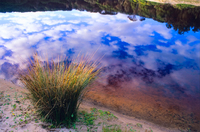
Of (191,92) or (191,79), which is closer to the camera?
(191,92)

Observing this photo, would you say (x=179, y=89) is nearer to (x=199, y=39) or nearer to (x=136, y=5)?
(x=199, y=39)

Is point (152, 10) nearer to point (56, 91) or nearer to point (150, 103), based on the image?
point (150, 103)

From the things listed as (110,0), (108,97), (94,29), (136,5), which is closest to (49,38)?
(94,29)

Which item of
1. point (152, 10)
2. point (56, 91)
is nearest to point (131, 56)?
point (56, 91)

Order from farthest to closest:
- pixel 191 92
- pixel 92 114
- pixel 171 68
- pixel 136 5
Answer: pixel 136 5
pixel 171 68
pixel 191 92
pixel 92 114

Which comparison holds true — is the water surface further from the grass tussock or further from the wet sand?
the grass tussock

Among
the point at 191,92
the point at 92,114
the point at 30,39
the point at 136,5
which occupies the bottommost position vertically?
the point at 191,92

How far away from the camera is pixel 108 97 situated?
5.06 m

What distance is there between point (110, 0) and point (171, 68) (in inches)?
790

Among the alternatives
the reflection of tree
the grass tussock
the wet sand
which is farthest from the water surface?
the grass tussock

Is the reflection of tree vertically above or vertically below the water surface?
above

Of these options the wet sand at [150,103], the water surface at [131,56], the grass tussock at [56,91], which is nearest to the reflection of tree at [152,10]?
the water surface at [131,56]

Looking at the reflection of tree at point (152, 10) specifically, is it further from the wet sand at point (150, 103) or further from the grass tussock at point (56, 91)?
the grass tussock at point (56, 91)

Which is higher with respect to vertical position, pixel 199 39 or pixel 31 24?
pixel 31 24
